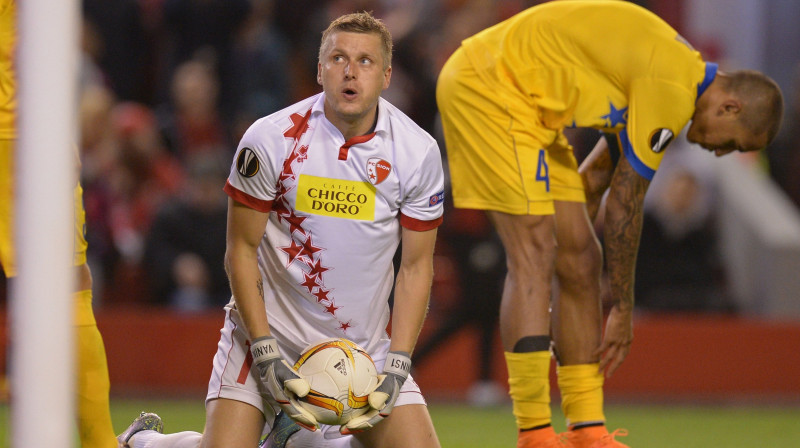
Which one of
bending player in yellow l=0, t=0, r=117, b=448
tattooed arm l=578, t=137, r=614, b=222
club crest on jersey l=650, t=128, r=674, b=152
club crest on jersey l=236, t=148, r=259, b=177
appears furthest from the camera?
tattooed arm l=578, t=137, r=614, b=222

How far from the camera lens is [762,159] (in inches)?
390

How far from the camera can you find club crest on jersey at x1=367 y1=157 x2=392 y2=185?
143 inches

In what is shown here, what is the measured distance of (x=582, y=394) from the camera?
174 inches

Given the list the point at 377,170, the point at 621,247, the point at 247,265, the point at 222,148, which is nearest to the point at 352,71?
the point at 377,170

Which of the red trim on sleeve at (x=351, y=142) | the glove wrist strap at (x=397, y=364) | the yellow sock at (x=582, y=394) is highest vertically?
the red trim on sleeve at (x=351, y=142)

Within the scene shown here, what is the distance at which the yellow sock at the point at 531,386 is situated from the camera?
4.27 meters

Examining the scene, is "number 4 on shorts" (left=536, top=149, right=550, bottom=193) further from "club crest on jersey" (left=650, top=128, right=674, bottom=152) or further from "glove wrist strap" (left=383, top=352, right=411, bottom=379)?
"glove wrist strap" (left=383, top=352, right=411, bottom=379)

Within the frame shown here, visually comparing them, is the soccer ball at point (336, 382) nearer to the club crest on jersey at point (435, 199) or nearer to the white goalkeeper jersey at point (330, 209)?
the white goalkeeper jersey at point (330, 209)

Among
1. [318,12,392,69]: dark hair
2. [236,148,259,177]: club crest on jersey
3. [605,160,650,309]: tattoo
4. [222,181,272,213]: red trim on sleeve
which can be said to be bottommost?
[605,160,650,309]: tattoo

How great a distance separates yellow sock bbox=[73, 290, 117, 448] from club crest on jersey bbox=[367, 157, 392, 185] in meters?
1.05

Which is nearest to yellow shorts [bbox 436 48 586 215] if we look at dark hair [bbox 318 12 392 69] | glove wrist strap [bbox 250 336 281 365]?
dark hair [bbox 318 12 392 69]

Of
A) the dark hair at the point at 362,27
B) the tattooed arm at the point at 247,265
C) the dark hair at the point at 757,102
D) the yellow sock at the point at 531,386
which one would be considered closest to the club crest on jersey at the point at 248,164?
the tattooed arm at the point at 247,265

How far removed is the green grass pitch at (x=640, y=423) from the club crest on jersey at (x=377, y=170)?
7.18 feet

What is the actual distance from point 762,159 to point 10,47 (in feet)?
24.8
